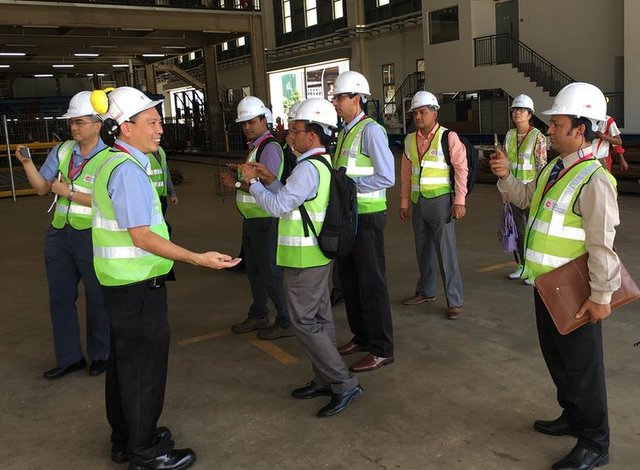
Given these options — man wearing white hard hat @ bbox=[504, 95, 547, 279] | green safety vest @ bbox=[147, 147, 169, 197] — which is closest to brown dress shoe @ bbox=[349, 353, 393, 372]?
man wearing white hard hat @ bbox=[504, 95, 547, 279]

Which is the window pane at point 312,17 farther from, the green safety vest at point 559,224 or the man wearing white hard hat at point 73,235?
the green safety vest at point 559,224

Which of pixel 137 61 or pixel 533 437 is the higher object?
pixel 137 61

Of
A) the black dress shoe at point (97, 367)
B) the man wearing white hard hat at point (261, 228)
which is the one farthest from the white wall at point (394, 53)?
the black dress shoe at point (97, 367)

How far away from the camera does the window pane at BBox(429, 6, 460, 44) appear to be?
69.9ft

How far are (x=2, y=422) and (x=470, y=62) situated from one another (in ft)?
64.4

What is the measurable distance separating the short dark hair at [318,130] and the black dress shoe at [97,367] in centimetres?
235

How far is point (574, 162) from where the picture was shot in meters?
2.92

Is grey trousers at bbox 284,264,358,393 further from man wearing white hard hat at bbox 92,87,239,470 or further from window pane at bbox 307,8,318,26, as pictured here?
window pane at bbox 307,8,318,26

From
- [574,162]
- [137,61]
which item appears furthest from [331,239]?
[137,61]

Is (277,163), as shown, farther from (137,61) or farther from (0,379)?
(137,61)

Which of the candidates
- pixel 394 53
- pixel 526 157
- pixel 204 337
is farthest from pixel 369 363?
pixel 394 53

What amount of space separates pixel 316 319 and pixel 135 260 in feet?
4.02

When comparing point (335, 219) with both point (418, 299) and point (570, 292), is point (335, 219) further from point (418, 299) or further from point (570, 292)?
point (418, 299)

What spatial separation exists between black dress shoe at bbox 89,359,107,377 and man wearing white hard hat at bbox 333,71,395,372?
1.86m
